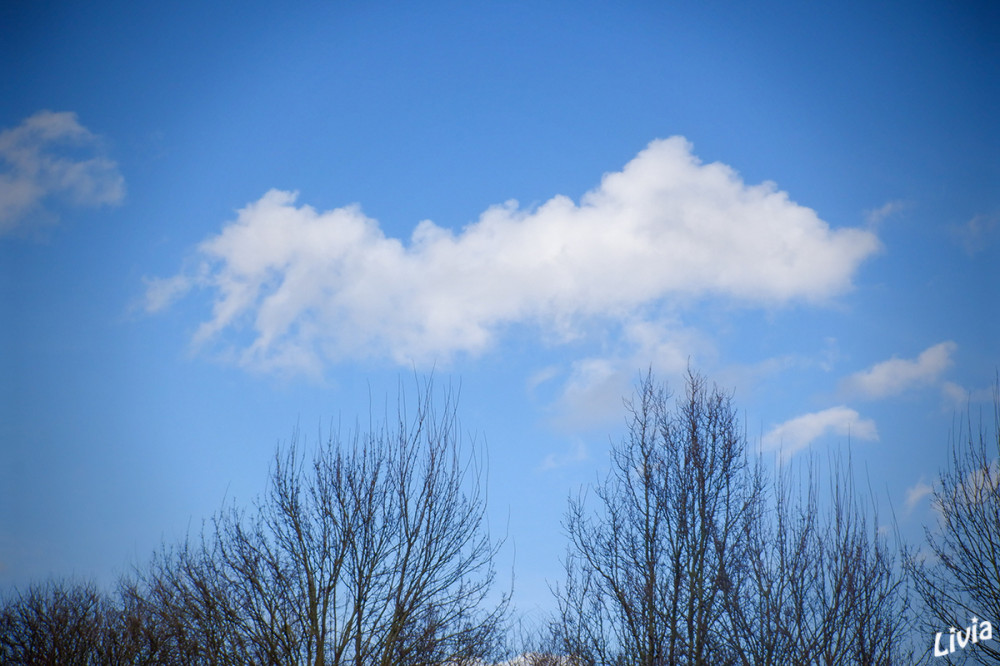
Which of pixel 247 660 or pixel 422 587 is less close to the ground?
pixel 422 587

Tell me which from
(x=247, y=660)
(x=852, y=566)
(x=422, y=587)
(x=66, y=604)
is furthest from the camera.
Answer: (x=66, y=604)

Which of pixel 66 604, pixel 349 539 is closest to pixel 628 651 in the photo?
pixel 349 539

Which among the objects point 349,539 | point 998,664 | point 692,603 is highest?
point 349,539

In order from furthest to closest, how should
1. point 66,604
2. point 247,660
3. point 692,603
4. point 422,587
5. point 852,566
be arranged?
point 66,604 → point 852,566 → point 692,603 → point 422,587 → point 247,660

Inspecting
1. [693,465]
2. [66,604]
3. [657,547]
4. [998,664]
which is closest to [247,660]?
[657,547]

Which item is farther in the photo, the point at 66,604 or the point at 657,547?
the point at 66,604

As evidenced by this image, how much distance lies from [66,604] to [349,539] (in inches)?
954

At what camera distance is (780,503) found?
44.4 ft

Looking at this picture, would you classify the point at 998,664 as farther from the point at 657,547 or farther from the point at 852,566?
the point at 657,547

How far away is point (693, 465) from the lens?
13.4 meters

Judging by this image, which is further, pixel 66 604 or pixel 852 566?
pixel 66 604

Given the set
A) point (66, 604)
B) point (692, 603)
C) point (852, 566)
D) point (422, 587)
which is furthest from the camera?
point (66, 604)

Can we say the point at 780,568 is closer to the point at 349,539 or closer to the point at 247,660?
the point at 349,539

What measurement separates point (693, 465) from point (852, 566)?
3.25 meters
